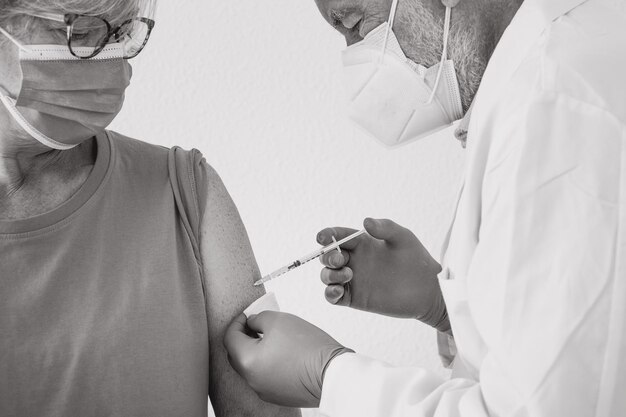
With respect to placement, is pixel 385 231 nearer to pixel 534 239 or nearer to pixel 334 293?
pixel 334 293

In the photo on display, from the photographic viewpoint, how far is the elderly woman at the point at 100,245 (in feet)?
4.50

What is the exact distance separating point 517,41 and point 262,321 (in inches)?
30.3

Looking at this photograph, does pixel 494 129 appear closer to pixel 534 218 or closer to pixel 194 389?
pixel 534 218

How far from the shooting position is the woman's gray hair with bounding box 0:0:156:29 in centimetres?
132

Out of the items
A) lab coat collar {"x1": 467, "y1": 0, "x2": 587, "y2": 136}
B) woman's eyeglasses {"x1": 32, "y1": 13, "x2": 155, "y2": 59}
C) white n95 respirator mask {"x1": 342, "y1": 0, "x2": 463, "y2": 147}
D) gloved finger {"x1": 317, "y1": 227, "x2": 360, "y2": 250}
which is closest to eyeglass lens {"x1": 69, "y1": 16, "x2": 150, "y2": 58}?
woman's eyeglasses {"x1": 32, "y1": 13, "x2": 155, "y2": 59}

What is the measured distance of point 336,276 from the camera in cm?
170

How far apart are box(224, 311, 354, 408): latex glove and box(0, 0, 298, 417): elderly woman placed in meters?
0.09

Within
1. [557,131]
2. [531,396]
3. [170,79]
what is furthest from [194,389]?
[170,79]

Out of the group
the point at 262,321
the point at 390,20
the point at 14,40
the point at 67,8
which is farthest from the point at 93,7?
the point at 262,321

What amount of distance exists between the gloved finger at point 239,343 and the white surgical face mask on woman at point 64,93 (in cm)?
50

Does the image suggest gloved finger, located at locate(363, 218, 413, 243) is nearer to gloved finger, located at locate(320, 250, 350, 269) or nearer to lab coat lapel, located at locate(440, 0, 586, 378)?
gloved finger, located at locate(320, 250, 350, 269)

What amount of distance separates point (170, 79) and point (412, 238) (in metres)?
1.05

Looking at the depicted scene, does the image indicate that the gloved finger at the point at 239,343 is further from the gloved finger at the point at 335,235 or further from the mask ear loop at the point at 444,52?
the mask ear loop at the point at 444,52

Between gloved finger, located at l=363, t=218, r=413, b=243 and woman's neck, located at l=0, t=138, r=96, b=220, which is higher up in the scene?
woman's neck, located at l=0, t=138, r=96, b=220
